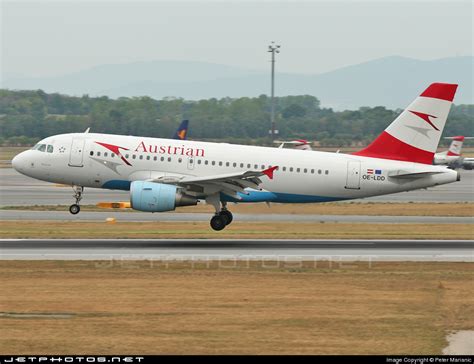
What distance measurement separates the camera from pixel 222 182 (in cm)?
4012

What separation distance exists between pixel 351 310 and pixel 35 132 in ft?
368

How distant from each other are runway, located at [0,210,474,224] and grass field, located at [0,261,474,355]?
53.5 ft

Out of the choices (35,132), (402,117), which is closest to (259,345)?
(402,117)

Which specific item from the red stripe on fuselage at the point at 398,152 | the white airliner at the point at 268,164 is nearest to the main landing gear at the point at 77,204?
the white airliner at the point at 268,164

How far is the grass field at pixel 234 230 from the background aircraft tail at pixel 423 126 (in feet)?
12.6

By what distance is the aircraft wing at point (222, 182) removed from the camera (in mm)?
39375

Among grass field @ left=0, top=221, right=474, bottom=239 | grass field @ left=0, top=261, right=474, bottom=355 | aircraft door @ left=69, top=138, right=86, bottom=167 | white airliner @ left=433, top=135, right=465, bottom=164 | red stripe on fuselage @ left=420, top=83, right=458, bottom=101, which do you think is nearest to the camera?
grass field @ left=0, top=261, right=474, bottom=355

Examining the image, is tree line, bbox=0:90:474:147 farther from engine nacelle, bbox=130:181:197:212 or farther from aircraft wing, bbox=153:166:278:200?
engine nacelle, bbox=130:181:197:212

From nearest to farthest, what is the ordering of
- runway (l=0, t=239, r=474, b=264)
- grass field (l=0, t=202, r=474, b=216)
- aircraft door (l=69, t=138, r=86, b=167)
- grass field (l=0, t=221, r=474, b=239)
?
runway (l=0, t=239, r=474, b=264)
aircraft door (l=69, t=138, r=86, b=167)
grass field (l=0, t=221, r=474, b=239)
grass field (l=0, t=202, r=474, b=216)

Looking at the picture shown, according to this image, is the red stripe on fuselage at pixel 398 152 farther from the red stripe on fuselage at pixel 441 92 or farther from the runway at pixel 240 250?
the runway at pixel 240 250

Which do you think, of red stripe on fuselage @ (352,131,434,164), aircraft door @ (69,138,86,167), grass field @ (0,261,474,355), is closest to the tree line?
aircraft door @ (69,138,86,167)

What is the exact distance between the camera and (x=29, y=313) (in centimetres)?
2509

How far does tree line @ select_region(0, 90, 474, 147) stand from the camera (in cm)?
12888

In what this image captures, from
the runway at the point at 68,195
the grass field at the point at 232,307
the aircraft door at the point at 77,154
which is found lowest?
the grass field at the point at 232,307
